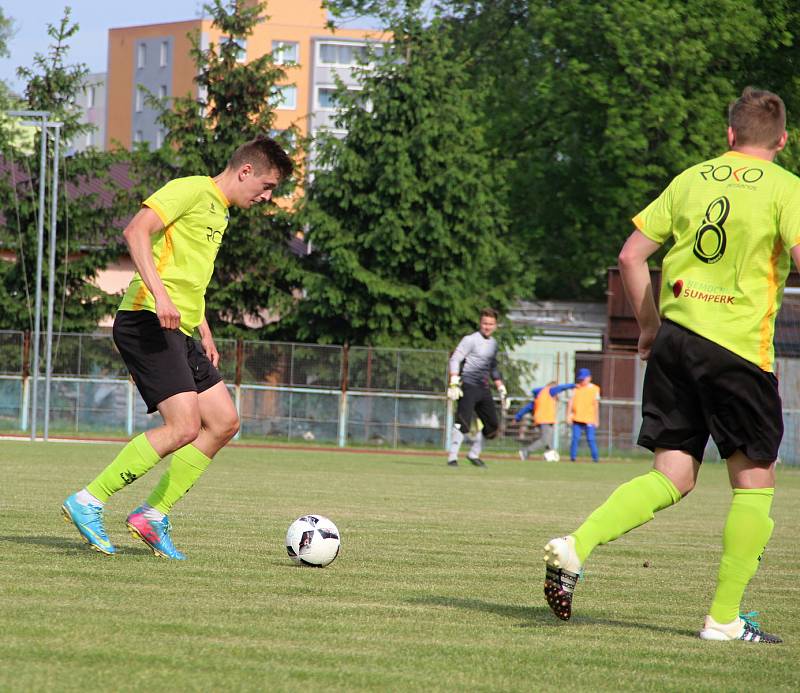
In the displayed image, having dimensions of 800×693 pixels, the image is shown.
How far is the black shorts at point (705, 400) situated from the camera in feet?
17.3

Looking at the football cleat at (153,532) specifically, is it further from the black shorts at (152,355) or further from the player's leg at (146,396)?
the black shorts at (152,355)

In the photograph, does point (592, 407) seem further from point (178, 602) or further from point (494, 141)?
point (178, 602)

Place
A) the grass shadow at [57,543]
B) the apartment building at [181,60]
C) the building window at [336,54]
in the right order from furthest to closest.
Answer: the building window at [336,54], the apartment building at [181,60], the grass shadow at [57,543]

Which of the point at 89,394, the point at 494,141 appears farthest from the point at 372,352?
the point at 494,141

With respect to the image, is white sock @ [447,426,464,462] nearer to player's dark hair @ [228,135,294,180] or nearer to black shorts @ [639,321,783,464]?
player's dark hair @ [228,135,294,180]

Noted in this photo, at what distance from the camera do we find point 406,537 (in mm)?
9305

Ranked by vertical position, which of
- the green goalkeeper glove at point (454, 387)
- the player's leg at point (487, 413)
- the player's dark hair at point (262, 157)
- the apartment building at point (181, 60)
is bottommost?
the player's leg at point (487, 413)

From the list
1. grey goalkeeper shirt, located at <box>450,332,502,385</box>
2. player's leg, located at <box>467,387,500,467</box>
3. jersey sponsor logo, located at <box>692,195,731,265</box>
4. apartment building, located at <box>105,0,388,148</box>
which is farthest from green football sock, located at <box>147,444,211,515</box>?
apartment building, located at <box>105,0,388,148</box>

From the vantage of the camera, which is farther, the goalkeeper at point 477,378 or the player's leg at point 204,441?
the goalkeeper at point 477,378

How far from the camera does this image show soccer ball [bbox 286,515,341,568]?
283 inches

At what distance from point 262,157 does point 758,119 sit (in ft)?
9.09

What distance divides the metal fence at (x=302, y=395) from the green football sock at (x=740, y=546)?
1038 inches

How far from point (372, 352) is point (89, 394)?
256 inches

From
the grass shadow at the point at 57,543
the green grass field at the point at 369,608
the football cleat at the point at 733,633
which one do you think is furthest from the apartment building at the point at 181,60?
the football cleat at the point at 733,633
